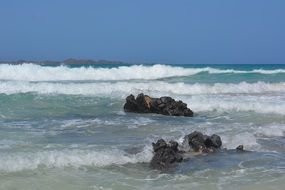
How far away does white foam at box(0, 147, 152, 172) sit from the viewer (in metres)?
7.91

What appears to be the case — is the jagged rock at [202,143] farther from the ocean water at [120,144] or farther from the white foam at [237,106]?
the white foam at [237,106]

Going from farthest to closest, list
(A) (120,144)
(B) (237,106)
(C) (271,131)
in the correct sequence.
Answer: (B) (237,106) < (C) (271,131) < (A) (120,144)

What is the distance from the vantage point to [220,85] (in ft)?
90.1

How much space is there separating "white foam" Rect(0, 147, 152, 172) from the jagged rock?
932 mm

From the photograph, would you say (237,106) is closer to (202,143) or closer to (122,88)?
(202,143)

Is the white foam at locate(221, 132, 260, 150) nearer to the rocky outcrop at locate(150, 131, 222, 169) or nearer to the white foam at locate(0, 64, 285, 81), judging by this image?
the rocky outcrop at locate(150, 131, 222, 169)

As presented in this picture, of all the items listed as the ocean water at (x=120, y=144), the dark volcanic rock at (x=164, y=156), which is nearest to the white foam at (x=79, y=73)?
the ocean water at (x=120, y=144)

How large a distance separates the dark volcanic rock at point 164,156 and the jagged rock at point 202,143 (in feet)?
2.51

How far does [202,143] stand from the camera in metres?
9.35

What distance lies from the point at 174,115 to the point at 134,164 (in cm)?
704

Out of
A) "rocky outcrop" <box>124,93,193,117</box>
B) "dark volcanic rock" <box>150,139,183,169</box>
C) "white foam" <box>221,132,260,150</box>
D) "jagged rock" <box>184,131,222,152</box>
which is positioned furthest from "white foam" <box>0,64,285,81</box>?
"dark volcanic rock" <box>150,139,183,169</box>

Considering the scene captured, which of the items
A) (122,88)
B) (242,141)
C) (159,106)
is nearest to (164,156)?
(242,141)

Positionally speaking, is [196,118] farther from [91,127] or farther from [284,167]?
[284,167]

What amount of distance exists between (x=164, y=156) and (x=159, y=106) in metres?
7.47
